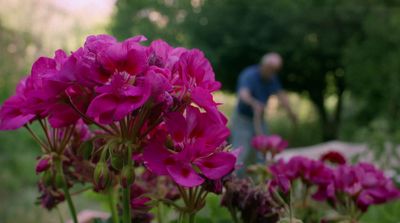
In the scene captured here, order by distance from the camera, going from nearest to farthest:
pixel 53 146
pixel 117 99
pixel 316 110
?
pixel 117 99, pixel 53 146, pixel 316 110

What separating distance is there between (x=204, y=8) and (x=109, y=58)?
10052mm

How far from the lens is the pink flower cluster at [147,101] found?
515 mm

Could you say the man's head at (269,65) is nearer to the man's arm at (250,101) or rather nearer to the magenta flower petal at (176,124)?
the man's arm at (250,101)

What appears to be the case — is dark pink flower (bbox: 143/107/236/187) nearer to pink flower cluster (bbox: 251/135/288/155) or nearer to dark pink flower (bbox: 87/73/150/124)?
dark pink flower (bbox: 87/73/150/124)

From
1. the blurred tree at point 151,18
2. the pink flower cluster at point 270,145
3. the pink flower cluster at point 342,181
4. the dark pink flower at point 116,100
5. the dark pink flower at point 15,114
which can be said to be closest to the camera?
the dark pink flower at point 116,100

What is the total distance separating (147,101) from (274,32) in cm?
992

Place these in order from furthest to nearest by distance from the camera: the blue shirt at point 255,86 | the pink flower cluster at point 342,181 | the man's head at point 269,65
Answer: the blue shirt at point 255,86
the man's head at point 269,65
the pink flower cluster at point 342,181

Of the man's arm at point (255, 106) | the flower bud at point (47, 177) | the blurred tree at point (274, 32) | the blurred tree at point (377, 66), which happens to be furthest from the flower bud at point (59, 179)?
the blurred tree at point (274, 32)

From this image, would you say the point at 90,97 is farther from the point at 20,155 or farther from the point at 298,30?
the point at 298,30

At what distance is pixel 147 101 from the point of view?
0.52 metres

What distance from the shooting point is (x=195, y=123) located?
1.82ft

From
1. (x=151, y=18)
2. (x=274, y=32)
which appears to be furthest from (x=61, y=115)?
Answer: (x=151, y=18)

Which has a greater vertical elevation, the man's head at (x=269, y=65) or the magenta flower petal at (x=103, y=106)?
the magenta flower petal at (x=103, y=106)

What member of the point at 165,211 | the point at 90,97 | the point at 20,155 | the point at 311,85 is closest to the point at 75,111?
the point at 90,97
